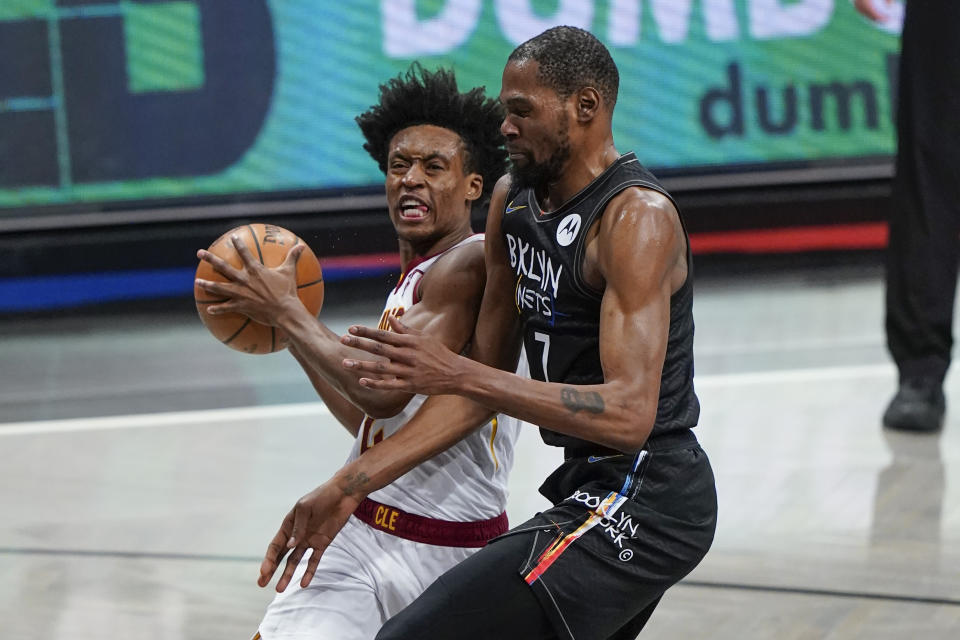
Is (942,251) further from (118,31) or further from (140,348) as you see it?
(118,31)

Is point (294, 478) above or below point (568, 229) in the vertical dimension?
below

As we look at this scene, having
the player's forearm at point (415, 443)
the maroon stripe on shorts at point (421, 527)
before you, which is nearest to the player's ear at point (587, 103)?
the player's forearm at point (415, 443)

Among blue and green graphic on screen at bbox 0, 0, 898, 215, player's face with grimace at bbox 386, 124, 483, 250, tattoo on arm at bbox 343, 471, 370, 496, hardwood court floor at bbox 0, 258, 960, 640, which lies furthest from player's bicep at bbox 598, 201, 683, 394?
blue and green graphic on screen at bbox 0, 0, 898, 215

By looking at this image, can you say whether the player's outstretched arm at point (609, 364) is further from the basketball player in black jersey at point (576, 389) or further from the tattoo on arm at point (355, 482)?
the tattoo on arm at point (355, 482)

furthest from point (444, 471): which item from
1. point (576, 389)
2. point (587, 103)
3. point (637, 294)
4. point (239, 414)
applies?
point (239, 414)

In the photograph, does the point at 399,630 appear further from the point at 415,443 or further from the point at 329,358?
the point at 329,358

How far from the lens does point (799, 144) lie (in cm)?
990

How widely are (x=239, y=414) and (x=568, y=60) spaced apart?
14.5 ft

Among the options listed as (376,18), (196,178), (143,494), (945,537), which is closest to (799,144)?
(376,18)

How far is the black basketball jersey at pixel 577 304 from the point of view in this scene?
2793 mm

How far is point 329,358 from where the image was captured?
9.99 feet

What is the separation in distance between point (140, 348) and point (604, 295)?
6053mm

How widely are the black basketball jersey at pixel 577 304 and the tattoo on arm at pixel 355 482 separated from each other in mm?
432

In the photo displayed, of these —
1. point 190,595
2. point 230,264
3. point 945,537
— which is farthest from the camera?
point 945,537
